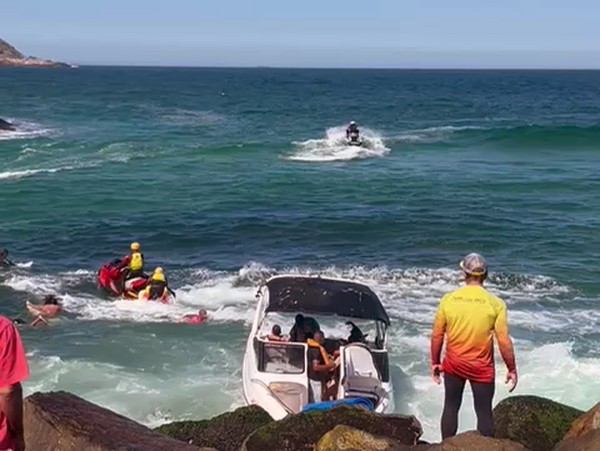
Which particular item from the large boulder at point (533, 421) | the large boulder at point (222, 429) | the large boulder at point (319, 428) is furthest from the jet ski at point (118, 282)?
the large boulder at point (533, 421)

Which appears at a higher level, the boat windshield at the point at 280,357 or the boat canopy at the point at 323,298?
the boat canopy at the point at 323,298

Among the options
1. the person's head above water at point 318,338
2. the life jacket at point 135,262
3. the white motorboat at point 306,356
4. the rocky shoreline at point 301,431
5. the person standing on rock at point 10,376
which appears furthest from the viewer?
the life jacket at point 135,262

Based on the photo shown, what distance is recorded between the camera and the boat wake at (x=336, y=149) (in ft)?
151

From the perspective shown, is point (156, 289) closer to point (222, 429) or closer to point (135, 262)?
point (135, 262)

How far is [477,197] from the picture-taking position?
3394cm

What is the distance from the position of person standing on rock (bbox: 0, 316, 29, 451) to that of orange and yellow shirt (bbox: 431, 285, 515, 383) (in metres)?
4.23

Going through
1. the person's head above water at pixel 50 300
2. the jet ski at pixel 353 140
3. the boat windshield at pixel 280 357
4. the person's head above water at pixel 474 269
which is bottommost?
the person's head above water at pixel 50 300

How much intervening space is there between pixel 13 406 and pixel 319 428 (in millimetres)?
4203

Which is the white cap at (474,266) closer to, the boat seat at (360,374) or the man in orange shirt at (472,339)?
the man in orange shirt at (472,339)

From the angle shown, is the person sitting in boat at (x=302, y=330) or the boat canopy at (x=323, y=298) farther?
the boat canopy at (x=323, y=298)

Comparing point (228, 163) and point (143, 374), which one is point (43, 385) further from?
point (228, 163)

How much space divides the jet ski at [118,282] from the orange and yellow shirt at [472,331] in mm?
12927

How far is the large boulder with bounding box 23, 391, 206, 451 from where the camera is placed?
733 centimetres

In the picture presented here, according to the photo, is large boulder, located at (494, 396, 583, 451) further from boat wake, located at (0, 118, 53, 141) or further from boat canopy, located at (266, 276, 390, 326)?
boat wake, located at (0, 118, 53, 141)
